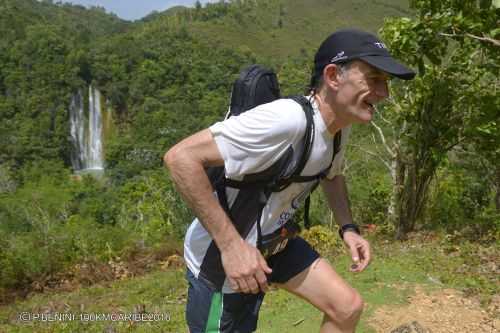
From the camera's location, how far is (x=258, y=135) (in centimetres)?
144

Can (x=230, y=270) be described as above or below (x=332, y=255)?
above

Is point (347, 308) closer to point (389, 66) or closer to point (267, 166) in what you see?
point (267, 166)

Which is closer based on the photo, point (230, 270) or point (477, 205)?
point (230, 270)

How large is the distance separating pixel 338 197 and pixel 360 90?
71 centimetres

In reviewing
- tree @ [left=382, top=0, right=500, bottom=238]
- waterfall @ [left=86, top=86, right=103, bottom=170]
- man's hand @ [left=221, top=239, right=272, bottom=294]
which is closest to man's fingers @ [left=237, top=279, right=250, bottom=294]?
man's hand @ [left=221, top=239, right=272, bottom=294]

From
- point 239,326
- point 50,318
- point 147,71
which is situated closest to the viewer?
point 239,326

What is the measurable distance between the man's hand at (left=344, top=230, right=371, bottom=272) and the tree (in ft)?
9.01

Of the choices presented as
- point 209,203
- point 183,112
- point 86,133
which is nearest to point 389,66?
point 209,203

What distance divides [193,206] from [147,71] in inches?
2484

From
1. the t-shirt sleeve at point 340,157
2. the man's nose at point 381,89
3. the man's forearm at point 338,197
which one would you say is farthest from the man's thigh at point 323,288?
the man's nose at point 381,89

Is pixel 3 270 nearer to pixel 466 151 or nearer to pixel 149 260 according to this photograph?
pixel 149 260

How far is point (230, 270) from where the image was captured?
4.85 feet

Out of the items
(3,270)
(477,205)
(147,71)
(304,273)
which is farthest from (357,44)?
(147,71)

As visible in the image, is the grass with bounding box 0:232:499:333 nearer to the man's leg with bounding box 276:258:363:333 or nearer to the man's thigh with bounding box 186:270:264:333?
the man's leg with bounding box 276:258:363:333
